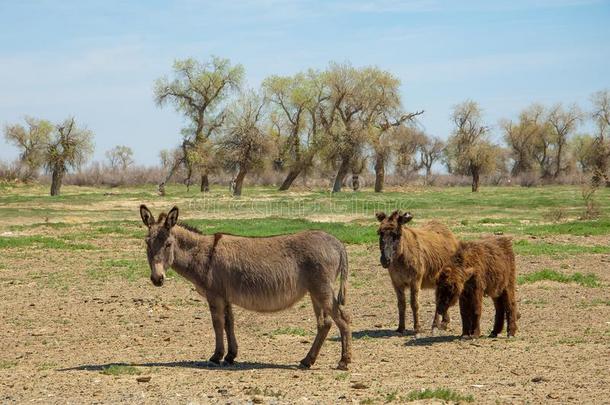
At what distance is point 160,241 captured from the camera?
35.4ft

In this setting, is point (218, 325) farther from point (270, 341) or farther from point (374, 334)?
point (374, 334)

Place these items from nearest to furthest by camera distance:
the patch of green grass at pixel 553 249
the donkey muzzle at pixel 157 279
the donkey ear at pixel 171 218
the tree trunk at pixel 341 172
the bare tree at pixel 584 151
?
1. the donkey muzzle at pixel 157 279
2. the donkey ear at pixel 171 218
3. the patch of green grass at pixel 553 249
4. the tree trunk at pixel 341 172
5. the bare tree at pixel 584 151

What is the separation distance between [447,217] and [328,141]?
42468mm

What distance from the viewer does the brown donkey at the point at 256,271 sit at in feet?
34.5

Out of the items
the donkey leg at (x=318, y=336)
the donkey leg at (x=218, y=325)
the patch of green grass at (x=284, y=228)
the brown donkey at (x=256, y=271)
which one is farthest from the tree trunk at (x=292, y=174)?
the donkey leg at (x=318, y=336)

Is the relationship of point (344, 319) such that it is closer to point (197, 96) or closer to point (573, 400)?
point (573, 400)

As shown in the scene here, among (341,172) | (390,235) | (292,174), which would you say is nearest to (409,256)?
(390,235)

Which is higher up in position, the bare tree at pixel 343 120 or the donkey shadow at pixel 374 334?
the bare tree at pixel 343 120

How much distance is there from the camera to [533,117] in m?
123

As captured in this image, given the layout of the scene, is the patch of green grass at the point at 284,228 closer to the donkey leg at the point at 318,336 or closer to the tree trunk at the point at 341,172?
the donkey leg at the point at 318,336

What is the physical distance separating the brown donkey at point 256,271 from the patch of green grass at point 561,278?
322 inches

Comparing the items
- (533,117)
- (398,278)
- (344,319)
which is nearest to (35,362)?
(344,319)

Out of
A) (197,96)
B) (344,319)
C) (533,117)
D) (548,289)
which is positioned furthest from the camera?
(533,117)

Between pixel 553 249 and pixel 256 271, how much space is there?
1426 centimetres
